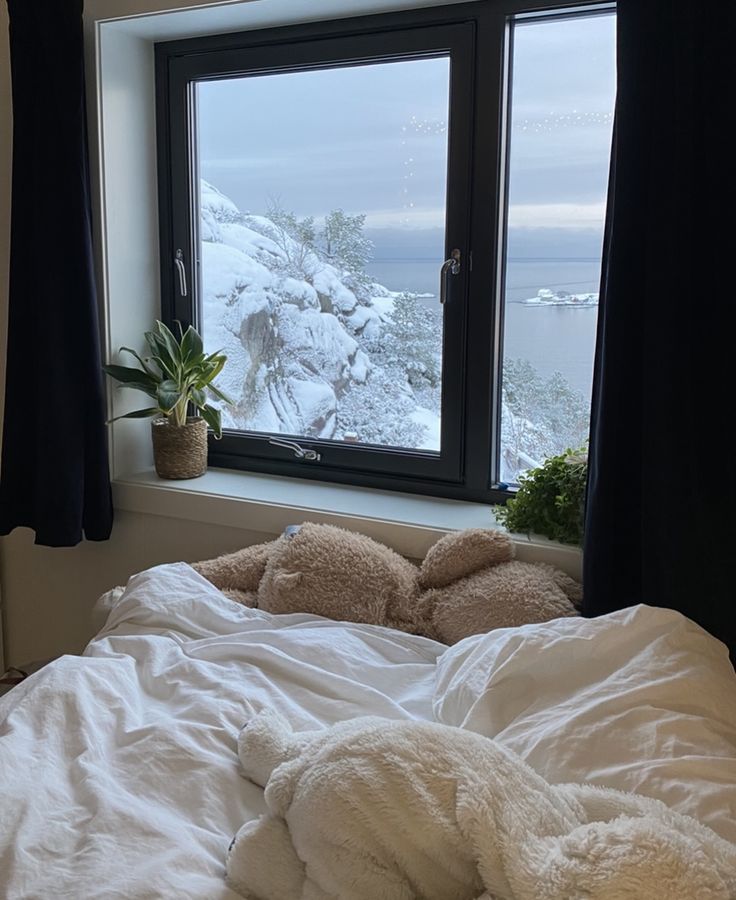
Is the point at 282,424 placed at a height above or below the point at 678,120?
below

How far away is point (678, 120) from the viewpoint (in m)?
1.61

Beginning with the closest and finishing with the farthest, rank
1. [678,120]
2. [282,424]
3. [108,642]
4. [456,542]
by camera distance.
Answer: [678,120]
[108,642]
[456,542]
[282,424]

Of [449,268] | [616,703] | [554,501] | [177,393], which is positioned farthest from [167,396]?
[616,703]

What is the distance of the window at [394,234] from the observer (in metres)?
2.07

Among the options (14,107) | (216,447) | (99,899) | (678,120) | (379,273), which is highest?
(14,107)

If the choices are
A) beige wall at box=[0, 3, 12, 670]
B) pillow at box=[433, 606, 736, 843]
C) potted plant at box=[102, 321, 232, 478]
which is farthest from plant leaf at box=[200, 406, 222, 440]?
pillow at box=[433, 606, 736, 843]

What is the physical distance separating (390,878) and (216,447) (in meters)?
1.67

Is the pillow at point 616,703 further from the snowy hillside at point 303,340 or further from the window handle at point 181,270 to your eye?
the window handle at point 181,270

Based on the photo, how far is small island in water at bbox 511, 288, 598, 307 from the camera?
208cm

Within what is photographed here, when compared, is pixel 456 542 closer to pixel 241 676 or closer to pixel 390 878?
pixel 241 676

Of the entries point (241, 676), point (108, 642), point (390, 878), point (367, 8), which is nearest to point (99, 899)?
point (390, 878)

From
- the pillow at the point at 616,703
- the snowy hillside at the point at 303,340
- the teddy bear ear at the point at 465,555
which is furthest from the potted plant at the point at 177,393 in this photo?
the pillow at the point at 616,703

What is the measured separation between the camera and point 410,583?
6.40 feet

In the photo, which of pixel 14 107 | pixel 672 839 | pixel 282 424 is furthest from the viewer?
pixel 282 424
